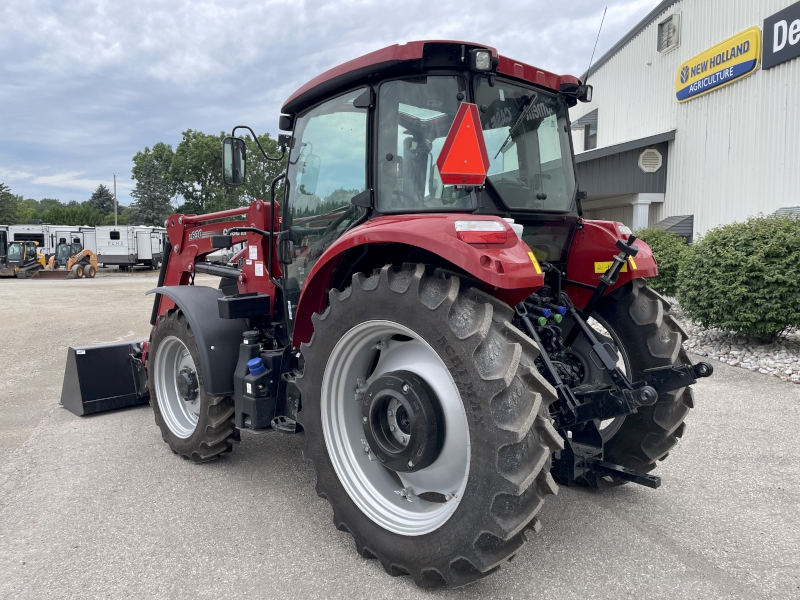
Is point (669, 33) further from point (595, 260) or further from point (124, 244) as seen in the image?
point (124, 244)

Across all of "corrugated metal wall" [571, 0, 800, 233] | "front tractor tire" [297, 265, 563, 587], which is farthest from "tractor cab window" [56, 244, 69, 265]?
"front tractor tire" [297, 265, 563, 587]

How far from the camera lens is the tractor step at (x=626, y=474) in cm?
329

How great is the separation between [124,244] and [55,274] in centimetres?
558

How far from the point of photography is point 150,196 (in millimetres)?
55469

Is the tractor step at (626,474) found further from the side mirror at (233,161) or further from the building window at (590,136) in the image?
the building window at (590,136)

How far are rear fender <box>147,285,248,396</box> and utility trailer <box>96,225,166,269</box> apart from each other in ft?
110

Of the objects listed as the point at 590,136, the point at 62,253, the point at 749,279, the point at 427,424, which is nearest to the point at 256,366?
the point at 427,424

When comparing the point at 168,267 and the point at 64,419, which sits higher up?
the point at 168,267

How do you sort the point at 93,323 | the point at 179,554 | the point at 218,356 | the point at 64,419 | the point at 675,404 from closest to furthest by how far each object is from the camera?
the point at 179,554
the point at 675,404
the point at 218,356
the point at 64,419
the point at 93,323

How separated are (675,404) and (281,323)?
2.68 m

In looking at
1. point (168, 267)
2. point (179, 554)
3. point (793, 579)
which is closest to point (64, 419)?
point (168, 267)

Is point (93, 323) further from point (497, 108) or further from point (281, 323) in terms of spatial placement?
point (497, 108)

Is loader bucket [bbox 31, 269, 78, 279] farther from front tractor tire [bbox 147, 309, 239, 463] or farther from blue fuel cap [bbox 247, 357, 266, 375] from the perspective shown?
blue fuel cap [bbox 247, 357, 266, 375]

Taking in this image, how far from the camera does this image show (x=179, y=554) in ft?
10.1
